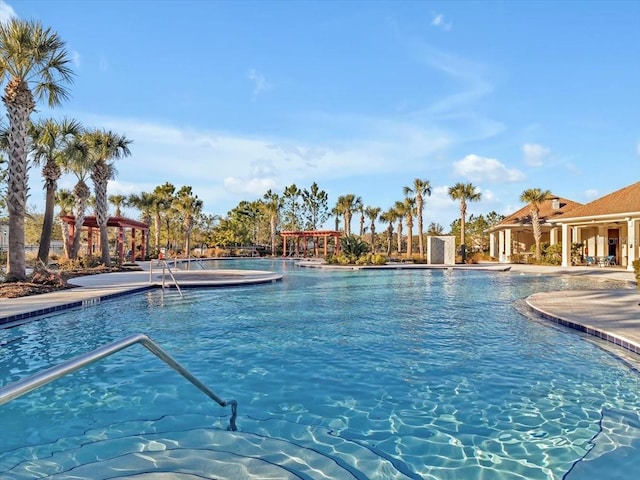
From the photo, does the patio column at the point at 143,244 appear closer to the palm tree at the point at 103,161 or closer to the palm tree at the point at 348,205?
the palm tree at the point at 103,161

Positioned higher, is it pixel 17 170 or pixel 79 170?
→ pixel 79 170

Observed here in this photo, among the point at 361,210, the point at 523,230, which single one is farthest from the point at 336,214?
the point at 523,230

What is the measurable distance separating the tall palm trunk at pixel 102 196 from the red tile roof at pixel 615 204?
27.7 metres

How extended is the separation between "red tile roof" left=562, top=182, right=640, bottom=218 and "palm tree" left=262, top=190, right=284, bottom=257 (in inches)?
1081

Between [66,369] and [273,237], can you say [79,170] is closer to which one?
[273,237]

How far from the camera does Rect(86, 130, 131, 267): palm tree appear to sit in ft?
73.0

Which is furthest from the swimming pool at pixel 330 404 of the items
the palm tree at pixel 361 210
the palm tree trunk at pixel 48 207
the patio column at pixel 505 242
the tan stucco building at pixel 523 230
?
the palm tree at pixel 361 210

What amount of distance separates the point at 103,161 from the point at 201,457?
23081 mm

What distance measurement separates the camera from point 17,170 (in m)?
13.4

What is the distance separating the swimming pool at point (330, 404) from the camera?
135 inches

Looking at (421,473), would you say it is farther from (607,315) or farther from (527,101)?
(527,101)

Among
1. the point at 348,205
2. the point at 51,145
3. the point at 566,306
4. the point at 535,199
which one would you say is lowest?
the point at 566,306

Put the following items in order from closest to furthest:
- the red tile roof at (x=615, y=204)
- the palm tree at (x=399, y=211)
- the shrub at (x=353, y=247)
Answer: the red tile roof at (x=615, y=204) → the shrub at (x=353, y=247) → the palm tree at (x=399, y=211)

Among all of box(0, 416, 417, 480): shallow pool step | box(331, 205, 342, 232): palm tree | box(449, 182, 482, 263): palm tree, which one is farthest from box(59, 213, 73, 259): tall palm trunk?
box(331, 205, 342, 232): palm tree
